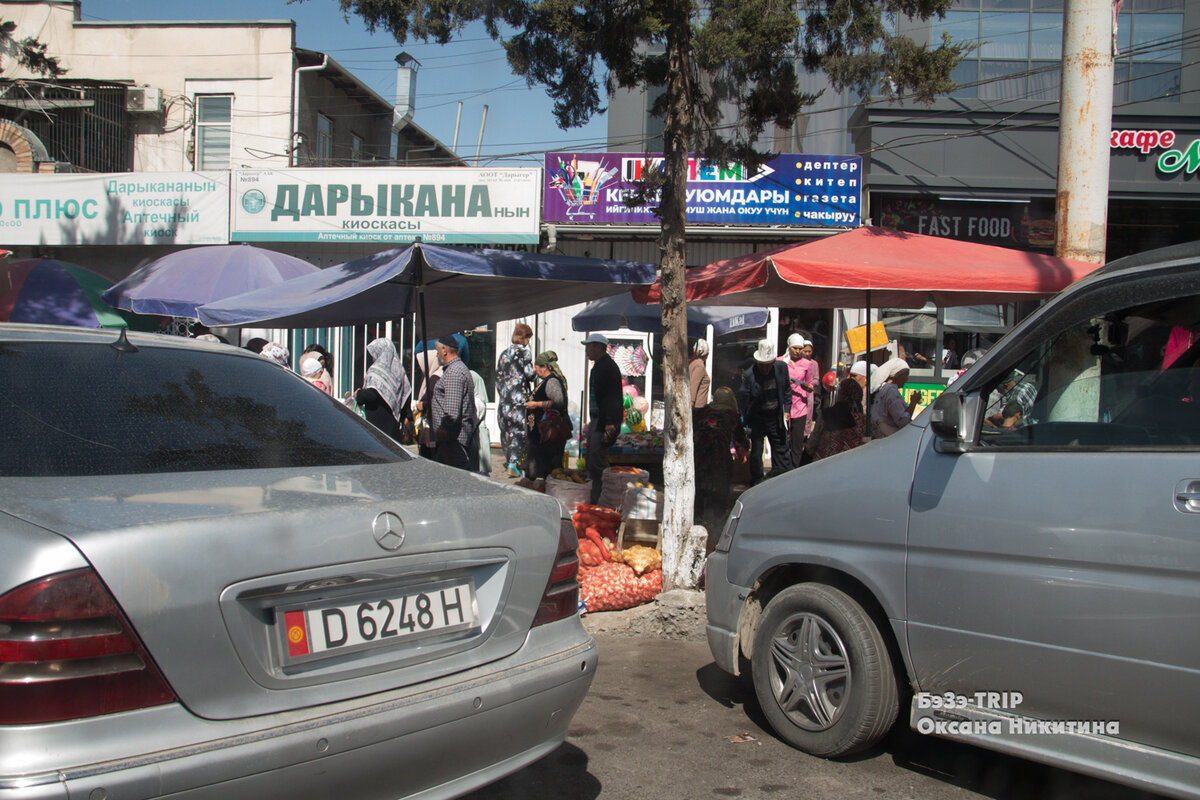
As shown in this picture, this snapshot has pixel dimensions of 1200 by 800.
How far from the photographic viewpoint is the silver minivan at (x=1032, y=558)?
8.60ft

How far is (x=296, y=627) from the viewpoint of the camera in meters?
2.09

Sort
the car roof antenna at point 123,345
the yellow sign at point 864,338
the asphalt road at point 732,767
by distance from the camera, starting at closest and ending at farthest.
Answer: the car roof antenna at point 123,345
the asphalt road at point 732,767
the yellow sign at point 864,338

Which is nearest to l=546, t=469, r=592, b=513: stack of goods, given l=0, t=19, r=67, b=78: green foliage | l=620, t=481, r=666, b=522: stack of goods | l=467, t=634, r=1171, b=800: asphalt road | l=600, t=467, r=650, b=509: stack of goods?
l=600, t=467, r=650, b=509: stack of goods

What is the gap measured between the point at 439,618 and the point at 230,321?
189 inches

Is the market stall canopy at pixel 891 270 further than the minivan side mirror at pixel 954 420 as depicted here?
Yes

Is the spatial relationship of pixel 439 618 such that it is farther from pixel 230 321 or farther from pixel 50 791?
pixel 230 321

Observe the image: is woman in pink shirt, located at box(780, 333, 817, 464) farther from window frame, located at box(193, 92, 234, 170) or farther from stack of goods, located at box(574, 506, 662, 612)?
window frame, located at box(193, 92, 234, 170)

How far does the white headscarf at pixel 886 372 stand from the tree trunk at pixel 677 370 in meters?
3.28

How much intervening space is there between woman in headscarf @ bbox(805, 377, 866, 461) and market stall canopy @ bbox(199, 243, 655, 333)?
276cm

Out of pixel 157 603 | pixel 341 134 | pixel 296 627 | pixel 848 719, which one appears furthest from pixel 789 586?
pixel 341 134

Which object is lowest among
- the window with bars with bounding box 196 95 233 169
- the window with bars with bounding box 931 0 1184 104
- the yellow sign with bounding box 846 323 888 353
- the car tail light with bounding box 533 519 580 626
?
the car tail light with bounding box 533 519 580 626

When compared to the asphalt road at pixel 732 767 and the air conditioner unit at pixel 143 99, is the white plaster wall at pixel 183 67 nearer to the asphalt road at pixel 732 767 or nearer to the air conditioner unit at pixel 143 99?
the air conditioner unit at pixel 143 99

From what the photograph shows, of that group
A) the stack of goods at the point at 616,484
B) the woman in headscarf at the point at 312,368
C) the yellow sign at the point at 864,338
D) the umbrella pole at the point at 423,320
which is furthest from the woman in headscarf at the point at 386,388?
the yellow sign at the point at 864,338

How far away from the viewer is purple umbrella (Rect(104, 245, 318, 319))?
26.6 ft
